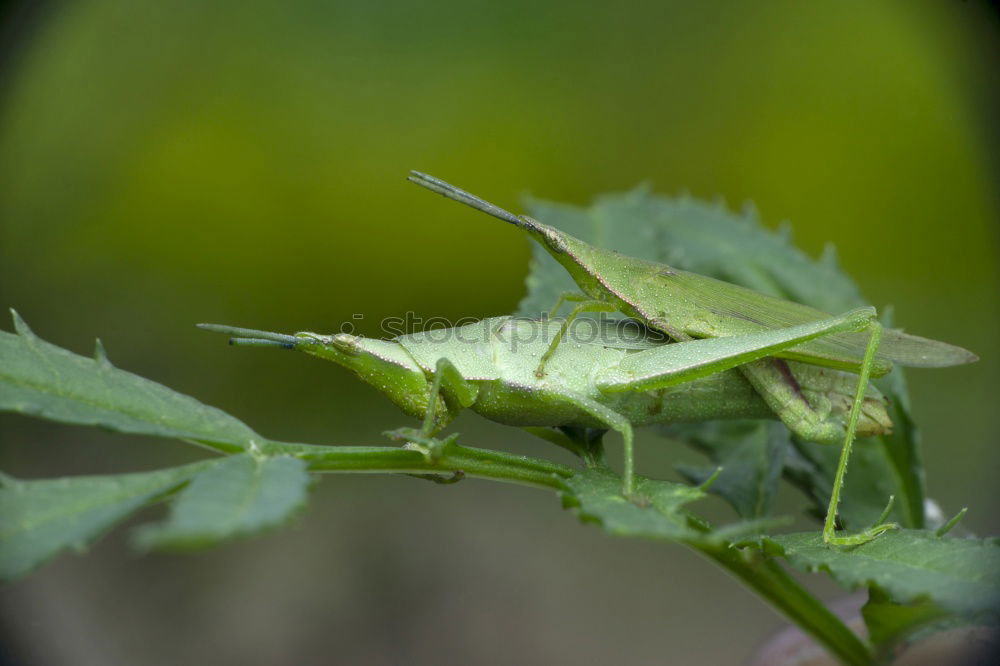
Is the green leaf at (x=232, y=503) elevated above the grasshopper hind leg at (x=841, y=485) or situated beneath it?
situated beneath

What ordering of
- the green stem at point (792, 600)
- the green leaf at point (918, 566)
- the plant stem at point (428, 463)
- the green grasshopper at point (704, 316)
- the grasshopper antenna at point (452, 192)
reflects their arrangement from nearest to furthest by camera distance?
1. the green leaf at point (918, 566)
2. the plant stem at point (428, 463)
3. the green stem at point (792, 600)
4. the grasshopper antenna at point (452, 192)
5. the green grasshopper at point (704, 316)

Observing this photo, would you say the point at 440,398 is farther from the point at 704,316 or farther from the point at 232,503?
the point at 232,503

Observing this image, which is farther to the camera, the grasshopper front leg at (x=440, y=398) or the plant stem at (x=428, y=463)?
the grasshopper front leg at (x=440, y=398)

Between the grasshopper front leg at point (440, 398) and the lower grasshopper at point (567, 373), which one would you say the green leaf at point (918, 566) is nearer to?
the lower grasshopper at point (567, 373)

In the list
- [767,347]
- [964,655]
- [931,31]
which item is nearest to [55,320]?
[767,347]

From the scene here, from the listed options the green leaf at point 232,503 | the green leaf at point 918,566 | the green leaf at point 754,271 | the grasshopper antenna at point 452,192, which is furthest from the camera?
the green leaf at point 754,271

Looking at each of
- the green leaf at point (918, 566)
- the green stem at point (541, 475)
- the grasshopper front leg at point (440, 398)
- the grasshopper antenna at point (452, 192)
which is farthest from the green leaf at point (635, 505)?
the grasshopper antenna at point (452, 192)

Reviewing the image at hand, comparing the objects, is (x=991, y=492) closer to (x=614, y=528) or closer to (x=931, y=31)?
(x=931, y=31)
